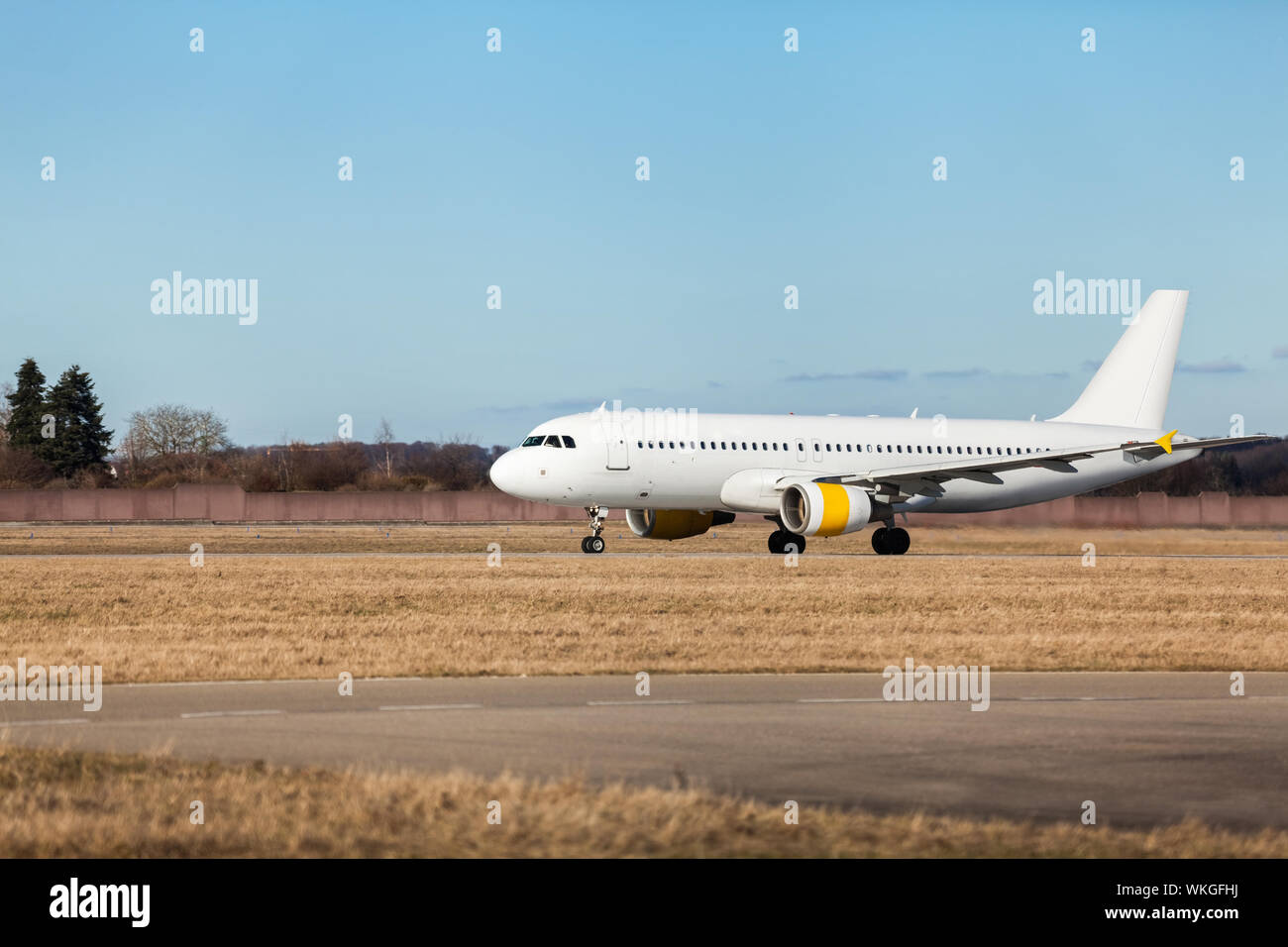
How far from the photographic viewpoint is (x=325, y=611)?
2505cm

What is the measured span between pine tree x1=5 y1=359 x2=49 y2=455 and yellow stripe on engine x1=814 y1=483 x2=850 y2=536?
91.8 meters

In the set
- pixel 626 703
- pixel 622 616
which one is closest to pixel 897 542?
pixel 622 616

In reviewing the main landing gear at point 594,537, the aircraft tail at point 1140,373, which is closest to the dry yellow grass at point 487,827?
the main landing gear at point 594,537

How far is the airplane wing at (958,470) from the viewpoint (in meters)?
43.8

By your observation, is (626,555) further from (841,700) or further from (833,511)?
(841,700)

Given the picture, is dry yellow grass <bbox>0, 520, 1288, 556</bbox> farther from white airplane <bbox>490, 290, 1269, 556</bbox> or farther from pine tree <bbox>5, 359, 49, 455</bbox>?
pine tree <bbox>5, 359, 49, 455</bbox>

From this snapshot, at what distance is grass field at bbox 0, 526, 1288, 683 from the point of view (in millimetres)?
18672

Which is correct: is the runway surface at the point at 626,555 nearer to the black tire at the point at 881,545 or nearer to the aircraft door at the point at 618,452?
the black tire at the point at 881,545

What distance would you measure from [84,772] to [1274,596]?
85.6ft

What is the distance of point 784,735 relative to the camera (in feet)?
41.3

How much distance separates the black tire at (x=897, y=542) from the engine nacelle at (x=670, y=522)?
5348 mm

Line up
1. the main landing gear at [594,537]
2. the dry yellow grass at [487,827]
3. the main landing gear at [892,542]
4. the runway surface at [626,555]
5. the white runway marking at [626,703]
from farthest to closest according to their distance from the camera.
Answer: the main landing gear at [892,542]
the main landing gear at [594,537]
the runway surface at [626,555]
the white runway marking at [626,703]
the dry yellow grass at [487,827]

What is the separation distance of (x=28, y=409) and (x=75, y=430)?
5.52 metres
